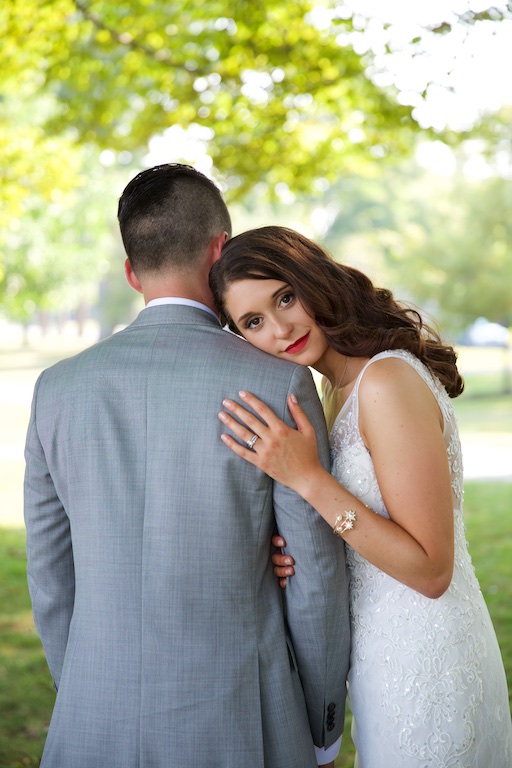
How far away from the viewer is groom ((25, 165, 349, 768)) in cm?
222

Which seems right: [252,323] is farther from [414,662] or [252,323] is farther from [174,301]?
[414,662]

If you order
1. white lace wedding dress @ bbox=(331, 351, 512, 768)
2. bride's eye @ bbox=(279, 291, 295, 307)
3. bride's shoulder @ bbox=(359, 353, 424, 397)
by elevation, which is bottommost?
white lace wedding dress @ bbox=(331, 351, 512, 768)

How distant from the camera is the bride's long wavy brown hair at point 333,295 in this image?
2484 mm

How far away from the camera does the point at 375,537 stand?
2.33m

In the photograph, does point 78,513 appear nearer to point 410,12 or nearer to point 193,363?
point 193,363

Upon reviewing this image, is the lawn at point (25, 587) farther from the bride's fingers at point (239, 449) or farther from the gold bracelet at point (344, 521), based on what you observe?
the bride's fingers at point (239, 449)

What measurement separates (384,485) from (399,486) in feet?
0.16

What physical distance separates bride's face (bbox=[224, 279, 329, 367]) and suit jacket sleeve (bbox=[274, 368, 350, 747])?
274 millimetres

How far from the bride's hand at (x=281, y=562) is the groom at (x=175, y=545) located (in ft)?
0.08

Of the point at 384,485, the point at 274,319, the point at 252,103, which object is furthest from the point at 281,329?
the point at 252,103

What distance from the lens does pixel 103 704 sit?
229 cm

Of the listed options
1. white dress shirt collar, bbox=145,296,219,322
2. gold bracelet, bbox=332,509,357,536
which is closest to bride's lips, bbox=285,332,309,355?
white dress shirt collar, bbox=145,296,219,322

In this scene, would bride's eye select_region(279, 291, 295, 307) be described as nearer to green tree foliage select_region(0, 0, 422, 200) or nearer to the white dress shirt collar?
the white dress shirt collar

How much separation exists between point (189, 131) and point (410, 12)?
132 inches
